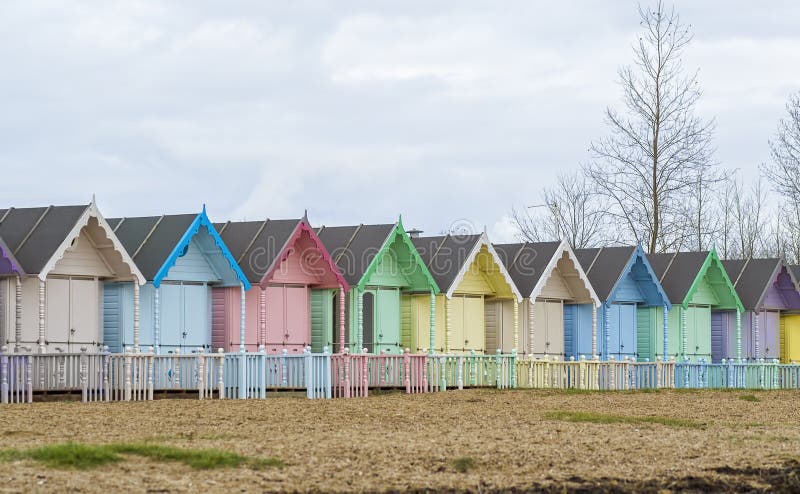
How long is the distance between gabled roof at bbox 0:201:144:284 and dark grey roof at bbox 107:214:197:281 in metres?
0.84

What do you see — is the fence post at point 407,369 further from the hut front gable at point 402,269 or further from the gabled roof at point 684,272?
the gabled roof at point 684,272

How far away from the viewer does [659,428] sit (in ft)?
74.4

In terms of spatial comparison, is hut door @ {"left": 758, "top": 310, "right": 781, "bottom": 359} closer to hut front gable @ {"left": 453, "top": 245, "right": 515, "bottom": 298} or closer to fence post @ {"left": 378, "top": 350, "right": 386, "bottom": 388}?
hut front gable @ {"left": 453, "top": 245, "right": 515, "bottom": 298}

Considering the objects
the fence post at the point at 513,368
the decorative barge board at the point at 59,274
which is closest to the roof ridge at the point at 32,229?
the decorative barge board at the point at 59,274

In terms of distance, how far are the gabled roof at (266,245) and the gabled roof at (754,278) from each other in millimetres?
16606

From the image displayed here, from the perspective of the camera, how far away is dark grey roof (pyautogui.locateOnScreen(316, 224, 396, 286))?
33.4 meters

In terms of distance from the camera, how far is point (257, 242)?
3241 cm

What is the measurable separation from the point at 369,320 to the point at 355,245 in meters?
1.92

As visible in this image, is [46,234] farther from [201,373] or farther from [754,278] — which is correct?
[754,278]

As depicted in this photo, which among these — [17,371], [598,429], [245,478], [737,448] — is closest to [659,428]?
[598,429]

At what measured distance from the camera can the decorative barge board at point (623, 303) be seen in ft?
129

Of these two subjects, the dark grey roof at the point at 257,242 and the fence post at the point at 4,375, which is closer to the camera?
the fence post at the point at 4,375

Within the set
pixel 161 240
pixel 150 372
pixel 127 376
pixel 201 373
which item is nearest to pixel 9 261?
pixel 127 376

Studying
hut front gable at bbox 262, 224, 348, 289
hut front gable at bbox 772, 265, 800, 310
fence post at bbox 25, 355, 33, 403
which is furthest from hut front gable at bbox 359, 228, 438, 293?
hut front gable at bbox 772, 265, 800, 310
